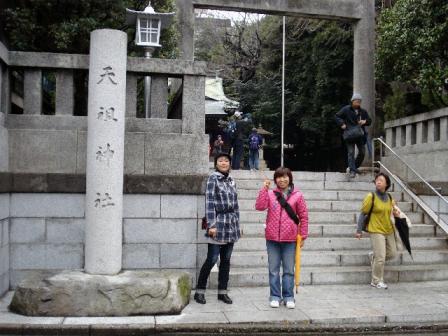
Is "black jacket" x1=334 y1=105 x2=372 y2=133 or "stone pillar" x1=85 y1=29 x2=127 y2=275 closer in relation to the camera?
"stone pillar" x1=85 y1=29 x2=127 y2=275

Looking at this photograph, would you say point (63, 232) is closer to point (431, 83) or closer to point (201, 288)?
point (201, 288)

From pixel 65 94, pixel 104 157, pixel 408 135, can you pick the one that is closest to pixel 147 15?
pixel 65 94

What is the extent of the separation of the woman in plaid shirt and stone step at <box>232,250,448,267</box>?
1629mm

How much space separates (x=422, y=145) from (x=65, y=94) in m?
7.56

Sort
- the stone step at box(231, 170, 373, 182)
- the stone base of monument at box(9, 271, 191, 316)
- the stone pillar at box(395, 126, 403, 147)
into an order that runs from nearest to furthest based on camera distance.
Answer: the stone base of monument at box(9, 271, 191, 316) < the stone step at box(231, 170, 373, 182) < the stone pillar at box(395, 126, 403, 147)

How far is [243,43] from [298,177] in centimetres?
1985

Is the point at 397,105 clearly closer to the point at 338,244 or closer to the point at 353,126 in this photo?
the point at 353,126

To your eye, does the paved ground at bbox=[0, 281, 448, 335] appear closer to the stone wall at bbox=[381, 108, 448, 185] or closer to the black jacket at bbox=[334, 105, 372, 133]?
the stone wall at bbox=[381, 108, 448, 185]

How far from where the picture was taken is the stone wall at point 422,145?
10.4 metres

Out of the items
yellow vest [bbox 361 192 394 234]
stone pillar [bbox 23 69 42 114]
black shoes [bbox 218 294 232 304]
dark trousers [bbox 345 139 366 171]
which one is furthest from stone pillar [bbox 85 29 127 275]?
dark trousers [bbox 345 139 366 171]

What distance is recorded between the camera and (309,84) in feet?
78.2

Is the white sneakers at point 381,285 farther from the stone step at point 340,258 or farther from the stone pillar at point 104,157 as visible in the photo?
the stone pillar at point 104,157

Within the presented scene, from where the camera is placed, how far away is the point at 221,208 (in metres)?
6.83

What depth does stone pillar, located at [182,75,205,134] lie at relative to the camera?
7.87 metres
